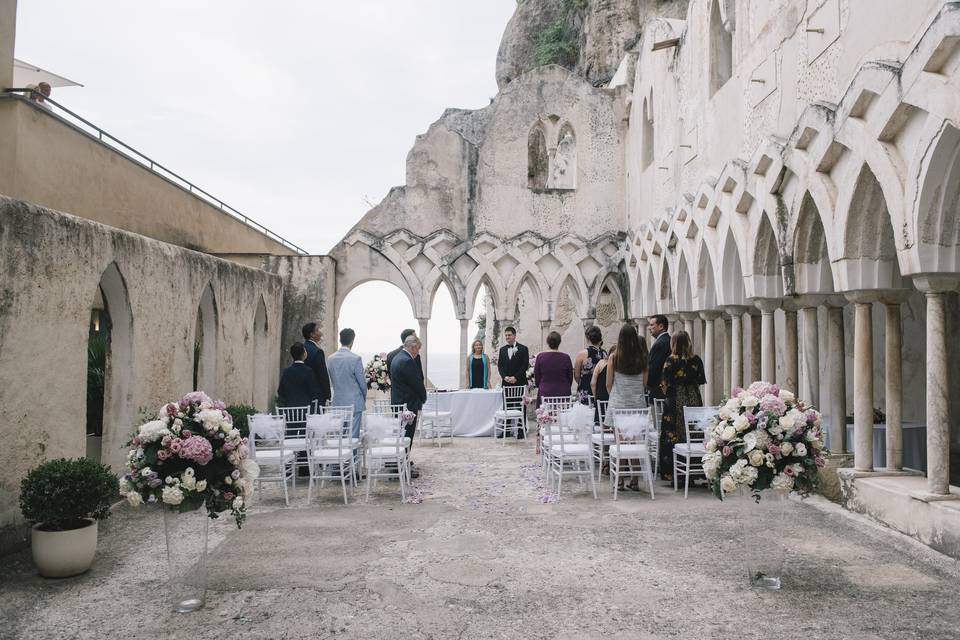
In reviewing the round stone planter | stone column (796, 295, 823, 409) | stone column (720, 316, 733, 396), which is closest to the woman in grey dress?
stone column (796, 295, 823, 409)

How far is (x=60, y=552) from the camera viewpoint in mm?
4969

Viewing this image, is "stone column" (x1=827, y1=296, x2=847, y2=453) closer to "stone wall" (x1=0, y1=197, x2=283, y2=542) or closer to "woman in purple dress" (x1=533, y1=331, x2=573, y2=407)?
"woman in purple dress" (x1=533, y1=331, x2=573, y2=407)

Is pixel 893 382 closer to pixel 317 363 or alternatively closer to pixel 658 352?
pixel 658 352

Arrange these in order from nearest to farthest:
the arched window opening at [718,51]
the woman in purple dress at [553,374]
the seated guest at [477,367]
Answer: the woman in purple dress at [553,374] < the arched window opening at [718,51] < the seated guest at [477,367]

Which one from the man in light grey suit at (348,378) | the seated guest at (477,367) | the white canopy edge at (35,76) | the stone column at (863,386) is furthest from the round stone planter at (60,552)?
the white canopy edge at (35,76)

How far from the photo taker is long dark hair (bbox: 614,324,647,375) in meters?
7.90

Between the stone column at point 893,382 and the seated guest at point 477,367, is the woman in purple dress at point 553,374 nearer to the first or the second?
the seated guest at point 477,367

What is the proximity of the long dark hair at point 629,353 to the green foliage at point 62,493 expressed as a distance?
510 cm

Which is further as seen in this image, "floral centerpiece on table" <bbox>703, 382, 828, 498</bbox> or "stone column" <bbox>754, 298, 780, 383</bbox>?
"stone column" <bbox>754, 298, 780, 383</bbox>

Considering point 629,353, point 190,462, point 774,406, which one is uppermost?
point 629,353

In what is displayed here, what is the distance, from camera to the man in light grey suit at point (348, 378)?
8.57 metres

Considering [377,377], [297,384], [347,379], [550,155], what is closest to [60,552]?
[297,384]

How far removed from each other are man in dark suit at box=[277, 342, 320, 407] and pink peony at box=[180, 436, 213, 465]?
13.1 feet

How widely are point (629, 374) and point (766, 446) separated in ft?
11.7
